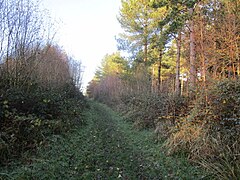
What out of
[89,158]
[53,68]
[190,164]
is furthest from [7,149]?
[53,68]

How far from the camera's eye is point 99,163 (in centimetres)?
505

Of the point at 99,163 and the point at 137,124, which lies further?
the point at 137,124

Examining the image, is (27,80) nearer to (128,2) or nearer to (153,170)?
(153,170)

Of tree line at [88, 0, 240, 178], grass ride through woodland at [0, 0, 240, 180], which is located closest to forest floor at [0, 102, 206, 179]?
grass ride through woodland at [0, 0, 240, 180]

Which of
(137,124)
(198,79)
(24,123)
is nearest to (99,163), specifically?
(24,123)

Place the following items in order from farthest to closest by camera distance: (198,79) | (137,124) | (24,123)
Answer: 1. (137,124)
2. (198,79)
3. (24,123)

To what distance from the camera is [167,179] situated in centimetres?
425

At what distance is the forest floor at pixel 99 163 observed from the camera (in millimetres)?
4273

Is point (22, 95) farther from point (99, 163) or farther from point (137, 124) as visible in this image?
point (137, 124)

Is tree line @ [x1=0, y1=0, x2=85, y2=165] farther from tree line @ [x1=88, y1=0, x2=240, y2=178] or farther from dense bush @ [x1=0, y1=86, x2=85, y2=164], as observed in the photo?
tree line @ [x1=88, y1=0, x2=240, y2=178]

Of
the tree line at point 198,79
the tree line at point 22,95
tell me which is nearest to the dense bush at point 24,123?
Result: the tree line at point 22,95

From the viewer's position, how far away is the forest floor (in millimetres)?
4273

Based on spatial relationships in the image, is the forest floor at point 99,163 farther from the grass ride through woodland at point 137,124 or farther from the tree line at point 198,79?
the tree line at point 198,79

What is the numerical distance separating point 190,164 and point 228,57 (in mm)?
5673
